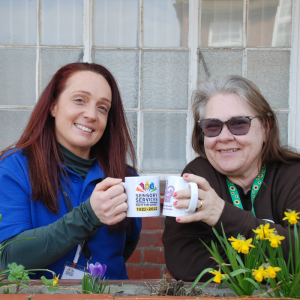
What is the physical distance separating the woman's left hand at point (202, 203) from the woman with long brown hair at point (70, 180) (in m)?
0.24

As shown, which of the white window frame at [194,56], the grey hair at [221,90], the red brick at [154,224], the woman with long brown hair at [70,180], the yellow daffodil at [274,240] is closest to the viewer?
the yellow daffodil at [274,240]

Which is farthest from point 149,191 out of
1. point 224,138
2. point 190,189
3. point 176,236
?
point 224,138

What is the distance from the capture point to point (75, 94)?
1700 millimetres

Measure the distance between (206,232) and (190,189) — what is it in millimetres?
374

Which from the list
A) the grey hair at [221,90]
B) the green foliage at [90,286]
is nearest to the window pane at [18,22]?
the grey hair at [221,90]

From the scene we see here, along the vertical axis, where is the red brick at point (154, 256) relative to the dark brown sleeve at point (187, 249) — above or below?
below

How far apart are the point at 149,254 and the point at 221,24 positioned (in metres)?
2.35

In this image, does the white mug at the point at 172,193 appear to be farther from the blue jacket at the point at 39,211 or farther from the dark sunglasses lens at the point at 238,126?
the dark sunglasses lens at the point at 238,126

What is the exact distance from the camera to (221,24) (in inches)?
131

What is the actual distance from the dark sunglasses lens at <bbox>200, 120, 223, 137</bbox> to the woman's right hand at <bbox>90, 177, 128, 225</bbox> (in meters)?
0.55

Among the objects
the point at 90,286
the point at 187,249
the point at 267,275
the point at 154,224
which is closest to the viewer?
the point at 267,275

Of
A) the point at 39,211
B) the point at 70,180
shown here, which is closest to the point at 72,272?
the point at 39,211

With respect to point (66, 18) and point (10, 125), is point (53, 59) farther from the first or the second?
point (10, 125)

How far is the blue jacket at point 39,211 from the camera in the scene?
4.72 ft
